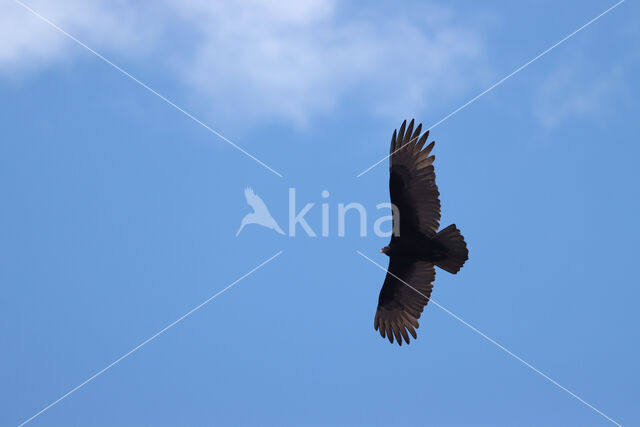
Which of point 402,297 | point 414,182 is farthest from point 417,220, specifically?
point 402,297

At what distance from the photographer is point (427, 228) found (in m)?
10.1

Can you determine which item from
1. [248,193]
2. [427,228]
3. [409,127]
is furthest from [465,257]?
[248,193]

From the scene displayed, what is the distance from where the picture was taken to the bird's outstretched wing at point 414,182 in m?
9.91

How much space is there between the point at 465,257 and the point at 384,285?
1858mm

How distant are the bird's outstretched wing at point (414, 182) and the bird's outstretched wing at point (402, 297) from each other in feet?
2.88

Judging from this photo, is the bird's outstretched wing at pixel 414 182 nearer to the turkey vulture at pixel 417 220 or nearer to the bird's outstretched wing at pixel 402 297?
the turkey vulture at pixel 417 220

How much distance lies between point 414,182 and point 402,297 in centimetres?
221

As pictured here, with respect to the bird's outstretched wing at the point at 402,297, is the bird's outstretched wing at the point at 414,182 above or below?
above

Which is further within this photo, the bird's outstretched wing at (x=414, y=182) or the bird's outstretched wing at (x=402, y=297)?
the bird's outstretched wing at (x=402, y=297)

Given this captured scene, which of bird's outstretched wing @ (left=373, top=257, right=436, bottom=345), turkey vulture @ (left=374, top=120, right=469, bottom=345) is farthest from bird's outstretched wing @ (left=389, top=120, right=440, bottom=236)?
bird's outstretched wing @ (left=373, top=257, right=436, bottom=345)

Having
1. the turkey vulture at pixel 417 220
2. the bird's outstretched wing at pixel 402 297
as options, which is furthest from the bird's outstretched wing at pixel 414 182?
the bird's outstretched wing at pixel 402 297

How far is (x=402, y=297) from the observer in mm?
11102

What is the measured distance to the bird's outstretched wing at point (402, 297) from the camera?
35.4 ft

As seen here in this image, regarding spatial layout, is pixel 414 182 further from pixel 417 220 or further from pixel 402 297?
pixel 402 297
